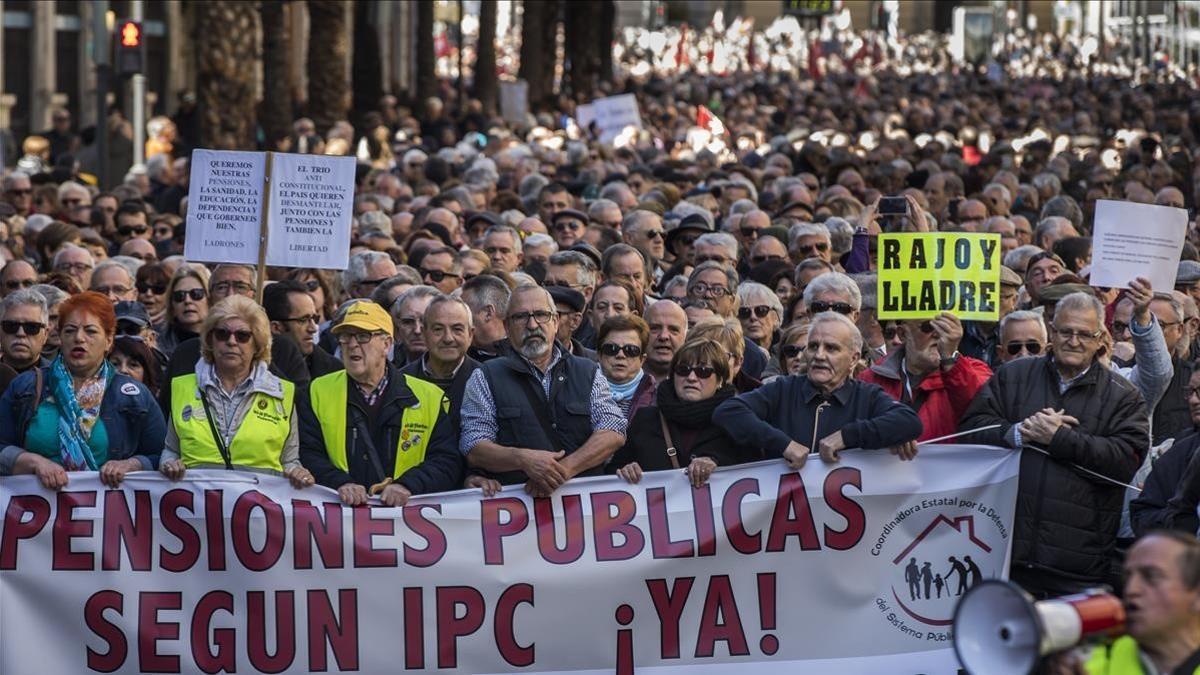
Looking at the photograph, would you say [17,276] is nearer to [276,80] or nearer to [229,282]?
[229,282]

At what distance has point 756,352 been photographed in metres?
10.8

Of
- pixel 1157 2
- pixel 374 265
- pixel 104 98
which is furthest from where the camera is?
pixel 1157 2

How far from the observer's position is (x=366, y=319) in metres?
9.28

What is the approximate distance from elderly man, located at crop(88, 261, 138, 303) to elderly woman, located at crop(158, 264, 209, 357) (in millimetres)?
971

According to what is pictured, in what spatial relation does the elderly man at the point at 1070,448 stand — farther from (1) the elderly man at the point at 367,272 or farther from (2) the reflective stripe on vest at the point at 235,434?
(1) the elderly man at the point at 367,272

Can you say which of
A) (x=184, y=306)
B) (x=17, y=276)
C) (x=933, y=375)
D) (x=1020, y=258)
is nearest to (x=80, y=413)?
(x=184, y=306)

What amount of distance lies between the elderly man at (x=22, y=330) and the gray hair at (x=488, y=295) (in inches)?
71.7

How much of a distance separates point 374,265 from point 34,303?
10.7ft

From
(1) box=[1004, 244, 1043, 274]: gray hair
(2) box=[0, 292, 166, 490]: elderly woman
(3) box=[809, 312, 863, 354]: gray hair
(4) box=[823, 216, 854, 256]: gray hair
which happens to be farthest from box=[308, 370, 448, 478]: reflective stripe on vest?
(4) box=[823, 216, 854, 256]: gray hair

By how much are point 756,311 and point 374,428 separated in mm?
3039

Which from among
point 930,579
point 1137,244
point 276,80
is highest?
point 276,80

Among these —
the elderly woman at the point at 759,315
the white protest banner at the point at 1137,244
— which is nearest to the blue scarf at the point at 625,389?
the elderly woman at the point at 759,315

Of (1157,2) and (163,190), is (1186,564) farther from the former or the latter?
(1157,2)

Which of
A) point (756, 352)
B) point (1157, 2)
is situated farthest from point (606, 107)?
point (1157, 2)
